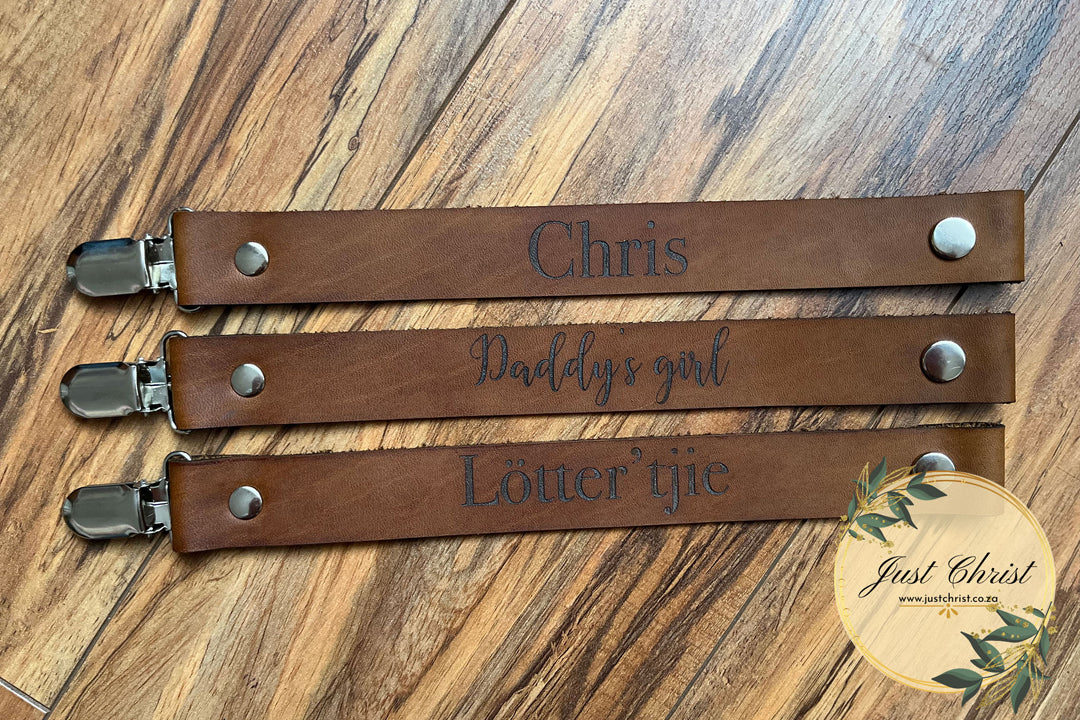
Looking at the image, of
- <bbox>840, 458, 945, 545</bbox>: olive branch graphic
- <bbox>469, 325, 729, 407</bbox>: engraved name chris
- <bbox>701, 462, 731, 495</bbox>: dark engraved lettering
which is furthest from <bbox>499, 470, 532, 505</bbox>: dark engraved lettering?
<bbox>840, 458, 945, 545</bbox>: olive branch graphic

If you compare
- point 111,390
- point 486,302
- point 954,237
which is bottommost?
point 111,390

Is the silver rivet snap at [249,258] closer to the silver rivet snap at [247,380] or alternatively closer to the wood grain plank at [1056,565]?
the silver rivet snap at [247,380]

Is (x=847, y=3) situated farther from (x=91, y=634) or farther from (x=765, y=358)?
(x=91, y=634)

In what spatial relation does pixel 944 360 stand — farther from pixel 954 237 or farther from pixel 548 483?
pixel 548 483

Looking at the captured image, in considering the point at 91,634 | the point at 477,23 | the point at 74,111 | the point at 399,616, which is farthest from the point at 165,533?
the point at 477,23

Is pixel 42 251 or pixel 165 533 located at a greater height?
pixel 42 251

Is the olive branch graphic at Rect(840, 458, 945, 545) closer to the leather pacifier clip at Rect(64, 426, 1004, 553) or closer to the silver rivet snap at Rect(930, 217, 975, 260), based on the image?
the leather pacifier clip at Rect(64, 426, 1004, 553)

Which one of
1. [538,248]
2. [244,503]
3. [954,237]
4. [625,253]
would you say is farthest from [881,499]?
[244,503]
